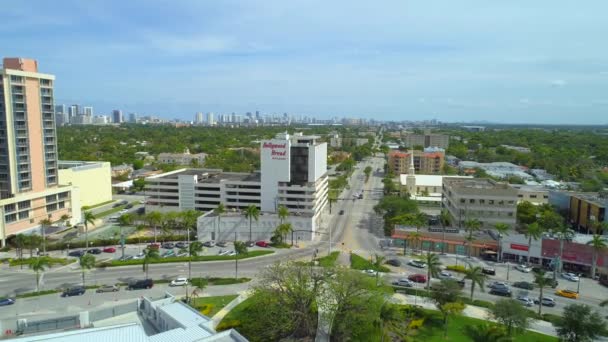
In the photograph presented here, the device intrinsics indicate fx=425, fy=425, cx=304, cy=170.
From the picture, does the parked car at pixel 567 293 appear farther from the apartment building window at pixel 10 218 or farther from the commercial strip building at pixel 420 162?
the commercial strip building at pixel 420 162

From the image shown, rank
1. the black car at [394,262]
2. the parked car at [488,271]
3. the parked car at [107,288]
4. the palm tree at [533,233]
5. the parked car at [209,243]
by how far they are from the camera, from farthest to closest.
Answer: the parked car at [209,243] < the black car at [394,262] < the palm tree at [533,233] < the parked car at [488,271] < the parked car at [107,288]

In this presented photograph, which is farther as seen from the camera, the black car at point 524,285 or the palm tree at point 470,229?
the palm tree at point 470,229

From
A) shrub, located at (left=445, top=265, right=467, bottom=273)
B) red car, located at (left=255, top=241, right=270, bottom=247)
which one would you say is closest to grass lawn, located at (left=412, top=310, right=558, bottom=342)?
shrub, located at (left=445, top=265, right=467, bottom=273)

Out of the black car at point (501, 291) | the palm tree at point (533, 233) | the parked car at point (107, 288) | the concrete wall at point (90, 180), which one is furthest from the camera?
the concrete wall at point (90, 180)

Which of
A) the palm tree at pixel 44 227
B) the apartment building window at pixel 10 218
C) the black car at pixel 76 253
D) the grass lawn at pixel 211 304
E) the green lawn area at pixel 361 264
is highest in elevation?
the apartment building window at pixel 10 218

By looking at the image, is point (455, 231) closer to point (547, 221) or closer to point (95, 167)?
point (547, 221)

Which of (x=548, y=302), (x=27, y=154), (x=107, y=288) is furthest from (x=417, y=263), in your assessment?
(x=27, y=154)

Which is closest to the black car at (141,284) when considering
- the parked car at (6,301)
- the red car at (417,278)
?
the parked car at (6,301)
